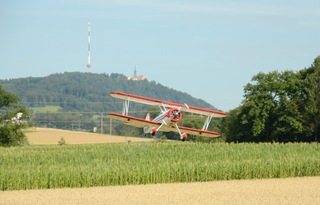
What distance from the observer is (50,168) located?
96.5 ft

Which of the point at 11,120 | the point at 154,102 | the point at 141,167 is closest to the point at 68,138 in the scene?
the point at 11,120

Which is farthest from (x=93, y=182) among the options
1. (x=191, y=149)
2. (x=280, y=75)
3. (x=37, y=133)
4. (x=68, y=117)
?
(x=68, y=117)

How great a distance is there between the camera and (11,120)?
6944cm

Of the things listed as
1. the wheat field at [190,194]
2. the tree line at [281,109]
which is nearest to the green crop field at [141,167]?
the wheat field at [190,194]

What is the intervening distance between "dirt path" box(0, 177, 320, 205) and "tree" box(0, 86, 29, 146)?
4189 centimetres

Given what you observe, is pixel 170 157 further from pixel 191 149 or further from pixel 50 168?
pixel 50 168

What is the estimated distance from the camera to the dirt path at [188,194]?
2317 cm

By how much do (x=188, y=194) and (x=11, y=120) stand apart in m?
46.8

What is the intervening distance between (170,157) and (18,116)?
3574 centimetres

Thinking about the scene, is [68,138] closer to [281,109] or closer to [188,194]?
[281,109]

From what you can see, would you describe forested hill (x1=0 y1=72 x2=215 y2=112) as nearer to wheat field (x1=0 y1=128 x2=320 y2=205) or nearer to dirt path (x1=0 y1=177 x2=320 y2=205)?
wheat field (x1=0 y1=128 x2=320 y2=205)

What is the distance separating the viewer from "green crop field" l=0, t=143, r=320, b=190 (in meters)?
28.3

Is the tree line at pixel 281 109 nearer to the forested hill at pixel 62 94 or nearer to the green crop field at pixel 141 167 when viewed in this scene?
the green crop field at pixel 141 167

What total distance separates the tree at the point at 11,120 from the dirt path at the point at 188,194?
137ft
